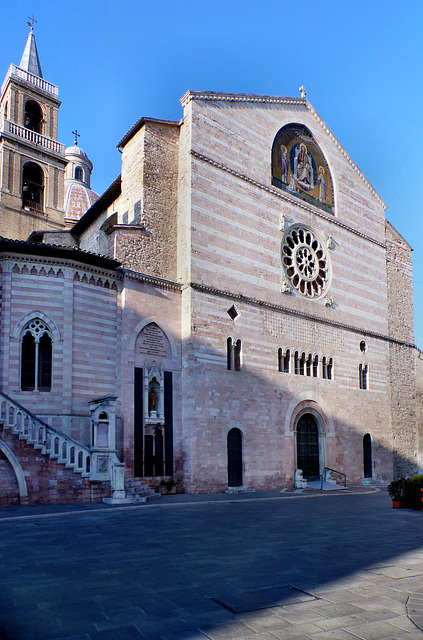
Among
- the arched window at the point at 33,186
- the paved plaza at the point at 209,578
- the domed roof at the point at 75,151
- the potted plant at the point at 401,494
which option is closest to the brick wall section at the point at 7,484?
the paved plaza at the point at 209,578

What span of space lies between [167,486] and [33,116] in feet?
86.8

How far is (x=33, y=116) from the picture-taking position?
3491 centimetres

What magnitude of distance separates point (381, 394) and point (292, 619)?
24.6m

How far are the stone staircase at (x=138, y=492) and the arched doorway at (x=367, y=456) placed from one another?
41.5 feet

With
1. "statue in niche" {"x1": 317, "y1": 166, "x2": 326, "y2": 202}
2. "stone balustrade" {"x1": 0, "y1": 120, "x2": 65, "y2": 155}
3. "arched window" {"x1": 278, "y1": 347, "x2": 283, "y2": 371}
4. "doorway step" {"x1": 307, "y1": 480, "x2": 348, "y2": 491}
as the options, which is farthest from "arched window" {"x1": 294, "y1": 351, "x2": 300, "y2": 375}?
"stone balustrade" {"x1": 0, "y1": 120, "x2": 65, "y2": 155}

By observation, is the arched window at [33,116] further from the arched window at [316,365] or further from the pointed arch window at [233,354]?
the arched window at [316,365]

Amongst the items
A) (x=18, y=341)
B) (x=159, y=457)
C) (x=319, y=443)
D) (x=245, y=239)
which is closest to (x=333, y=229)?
(x=245, y=239)

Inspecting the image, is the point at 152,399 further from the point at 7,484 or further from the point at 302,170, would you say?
the point at 302,170

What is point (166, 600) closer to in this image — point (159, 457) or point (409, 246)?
point (159, 457)

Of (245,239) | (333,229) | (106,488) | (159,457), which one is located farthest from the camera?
(333,229)

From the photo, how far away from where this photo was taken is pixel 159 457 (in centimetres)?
1920

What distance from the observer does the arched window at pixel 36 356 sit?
17.3 meters

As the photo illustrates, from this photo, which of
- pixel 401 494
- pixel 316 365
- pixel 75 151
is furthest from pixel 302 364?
pixel 75 151

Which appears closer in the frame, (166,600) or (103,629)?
(103,629)
